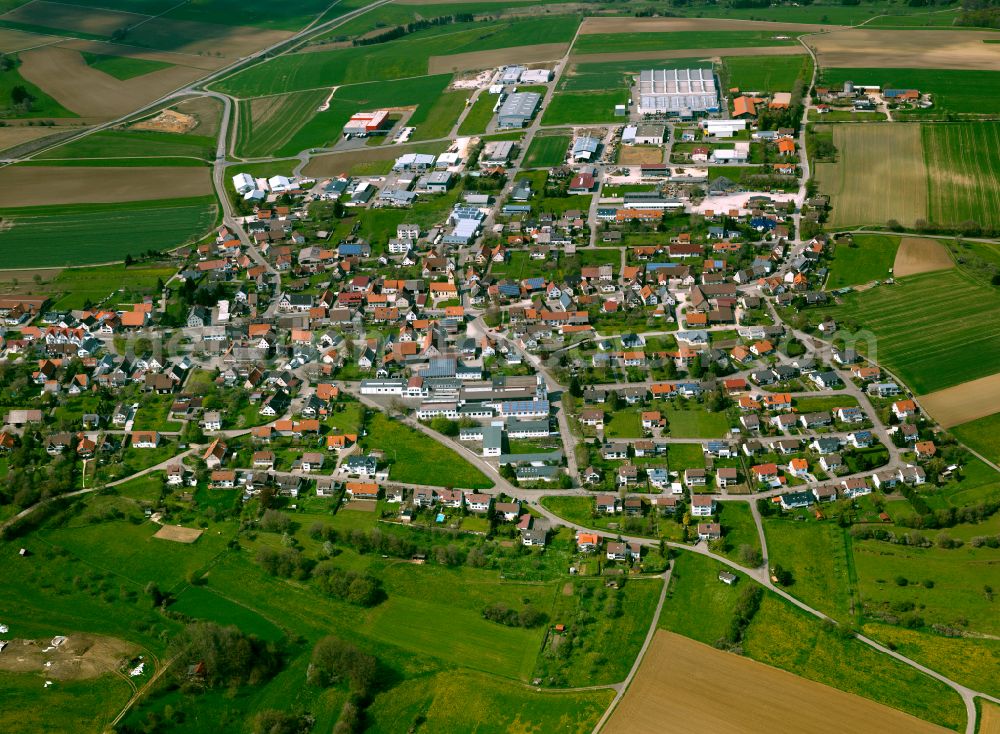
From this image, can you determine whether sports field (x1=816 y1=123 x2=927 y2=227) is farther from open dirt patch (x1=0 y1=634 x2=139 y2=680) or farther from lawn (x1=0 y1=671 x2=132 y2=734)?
lawn (x1=0 y1=671 x2=132 y2=734)

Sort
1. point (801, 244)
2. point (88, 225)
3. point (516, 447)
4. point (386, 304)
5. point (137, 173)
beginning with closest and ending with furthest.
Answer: point (516, 447), point (386, 304), point (801, 244), point (88, 225), point (137, 173)

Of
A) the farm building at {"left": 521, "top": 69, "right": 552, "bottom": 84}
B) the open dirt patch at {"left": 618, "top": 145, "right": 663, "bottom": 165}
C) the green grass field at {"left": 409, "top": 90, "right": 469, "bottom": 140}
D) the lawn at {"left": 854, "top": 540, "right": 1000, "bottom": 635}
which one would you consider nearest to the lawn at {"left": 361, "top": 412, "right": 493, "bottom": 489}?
the lawn at {"left": 854, "top": 540, "right": 1000, "bottom": 635}

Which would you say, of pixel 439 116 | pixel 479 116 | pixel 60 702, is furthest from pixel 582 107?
pixel 60 702

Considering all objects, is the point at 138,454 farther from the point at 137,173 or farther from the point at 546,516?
the point at 137,173

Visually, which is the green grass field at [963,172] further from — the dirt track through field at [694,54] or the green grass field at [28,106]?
the green grass field at [28,106]

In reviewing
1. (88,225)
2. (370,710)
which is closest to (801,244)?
(370,710)

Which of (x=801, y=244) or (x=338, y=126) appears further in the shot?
(x=338, y=126)

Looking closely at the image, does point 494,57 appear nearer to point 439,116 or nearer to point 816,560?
point 439,116

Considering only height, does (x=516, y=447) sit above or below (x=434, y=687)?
above

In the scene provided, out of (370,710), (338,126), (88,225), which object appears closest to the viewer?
(370,710)
